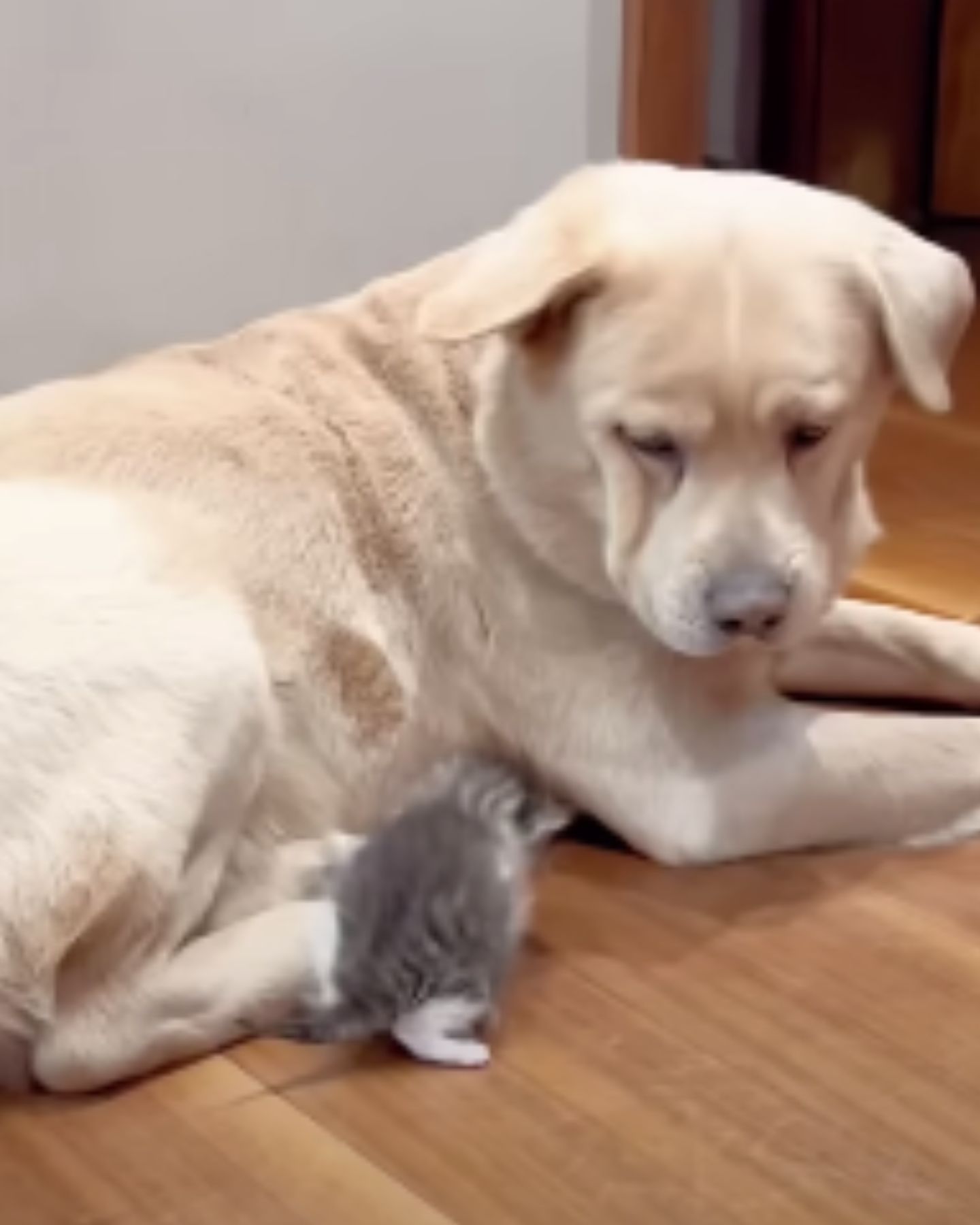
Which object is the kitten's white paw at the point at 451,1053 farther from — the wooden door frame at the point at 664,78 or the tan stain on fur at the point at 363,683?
the wooden door frame at the point at 664,78

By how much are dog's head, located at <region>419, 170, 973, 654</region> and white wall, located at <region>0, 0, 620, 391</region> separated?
3.03 ft

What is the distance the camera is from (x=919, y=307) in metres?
1.47

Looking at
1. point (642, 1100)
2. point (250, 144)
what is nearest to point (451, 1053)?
point (642, 1100)

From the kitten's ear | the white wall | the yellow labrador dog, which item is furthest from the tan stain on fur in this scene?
the white wall

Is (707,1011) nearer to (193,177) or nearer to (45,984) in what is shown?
(45,984)

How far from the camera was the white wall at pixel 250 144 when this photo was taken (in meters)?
2.31

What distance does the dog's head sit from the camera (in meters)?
1.44

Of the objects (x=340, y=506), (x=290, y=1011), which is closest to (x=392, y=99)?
(x=340, y=506)

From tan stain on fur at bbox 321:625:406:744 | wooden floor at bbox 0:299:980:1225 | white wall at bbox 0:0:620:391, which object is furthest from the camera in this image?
white wall at bbox 0:0:620:391

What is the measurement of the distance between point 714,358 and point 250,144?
1129mm

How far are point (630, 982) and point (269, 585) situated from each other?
371 mm

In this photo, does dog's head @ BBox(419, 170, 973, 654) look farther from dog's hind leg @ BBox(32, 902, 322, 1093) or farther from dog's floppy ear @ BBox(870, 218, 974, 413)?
dog's hind leg @ BBox(32, 902, 322, 1093)

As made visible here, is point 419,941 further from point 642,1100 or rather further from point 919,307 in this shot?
point 919,307

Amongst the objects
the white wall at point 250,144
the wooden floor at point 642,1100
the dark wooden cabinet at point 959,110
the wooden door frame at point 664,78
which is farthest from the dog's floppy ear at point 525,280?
the dark wooden cabinet at point 959,110
